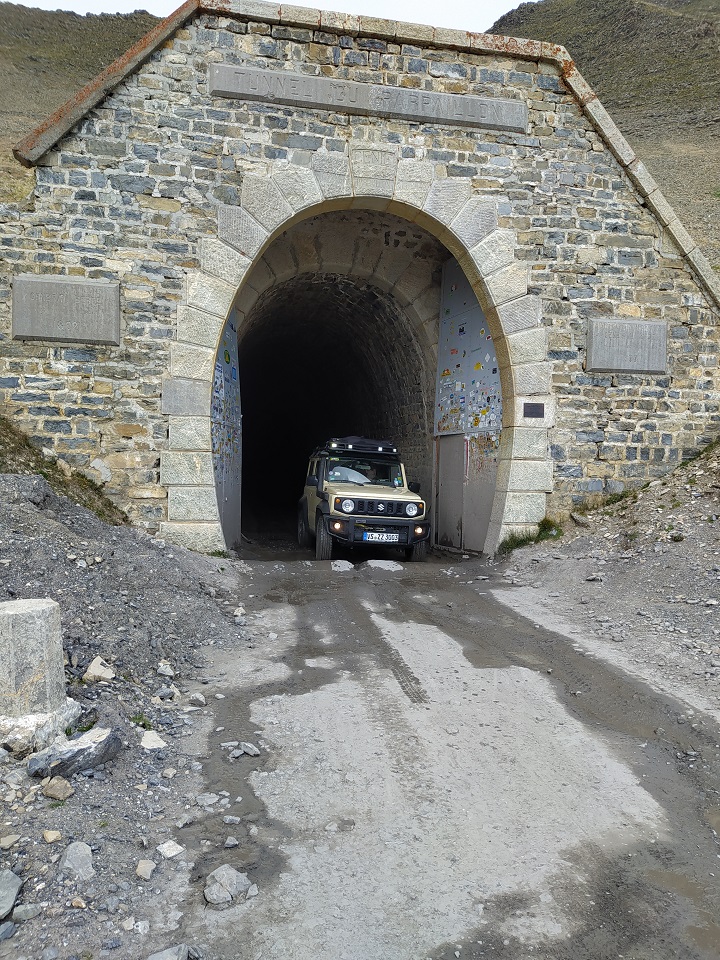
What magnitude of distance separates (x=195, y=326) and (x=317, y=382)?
32.9 feet

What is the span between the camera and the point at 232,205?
29.4 ft

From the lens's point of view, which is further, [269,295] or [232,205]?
A: [269,295]

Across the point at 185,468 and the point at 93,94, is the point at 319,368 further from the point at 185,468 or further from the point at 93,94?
the point at 93,94

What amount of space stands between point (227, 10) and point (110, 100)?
6.22 feet

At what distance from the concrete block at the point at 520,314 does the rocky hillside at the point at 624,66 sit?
30.0 ft

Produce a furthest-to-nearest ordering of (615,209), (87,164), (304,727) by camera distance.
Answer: (615,209) → (87,164) → (304,727)

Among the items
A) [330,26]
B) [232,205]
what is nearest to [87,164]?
[232,205]

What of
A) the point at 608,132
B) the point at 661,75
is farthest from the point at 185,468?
the point at 661,75

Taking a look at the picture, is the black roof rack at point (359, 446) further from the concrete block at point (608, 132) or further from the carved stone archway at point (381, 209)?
the concrete block at point (608, 132)

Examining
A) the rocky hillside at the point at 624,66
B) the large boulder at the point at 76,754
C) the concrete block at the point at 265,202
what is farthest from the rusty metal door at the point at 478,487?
the rocky hillside at the point at 624,66

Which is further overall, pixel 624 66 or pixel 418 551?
pixel 624 66

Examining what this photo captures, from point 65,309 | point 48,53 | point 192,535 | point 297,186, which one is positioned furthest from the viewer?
point 48,53

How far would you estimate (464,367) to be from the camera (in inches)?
451

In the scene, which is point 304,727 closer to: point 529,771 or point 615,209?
point 529,771
